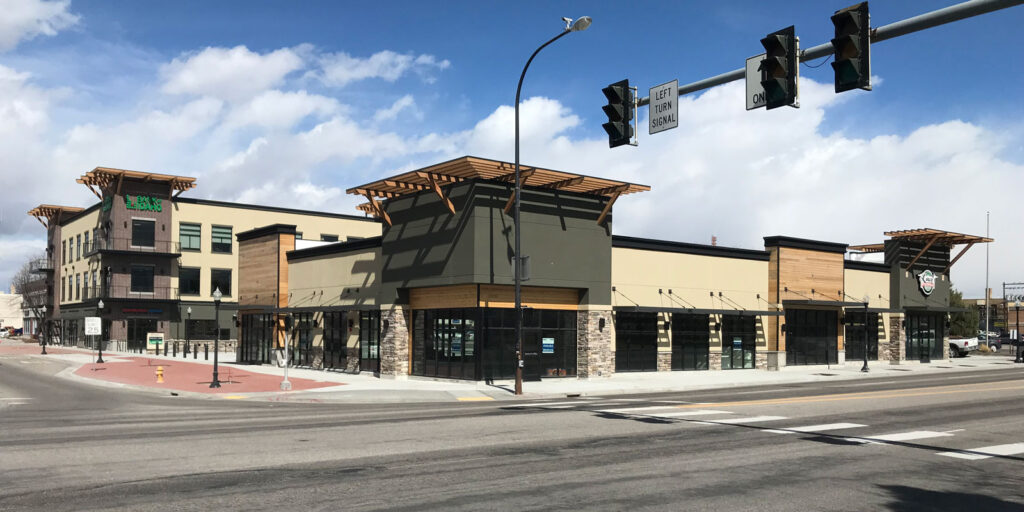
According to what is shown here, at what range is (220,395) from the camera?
26578mm

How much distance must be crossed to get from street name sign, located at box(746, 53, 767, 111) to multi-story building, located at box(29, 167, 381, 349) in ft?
207

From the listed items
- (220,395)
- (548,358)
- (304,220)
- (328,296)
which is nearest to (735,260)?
(548,358)

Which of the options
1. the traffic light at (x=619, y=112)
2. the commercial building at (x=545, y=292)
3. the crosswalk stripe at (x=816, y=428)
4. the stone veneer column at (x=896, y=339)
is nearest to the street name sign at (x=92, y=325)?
the commercial building at (x=545, y=292)

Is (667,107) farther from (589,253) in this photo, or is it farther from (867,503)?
(589,253)

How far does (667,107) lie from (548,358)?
1879 centimetres

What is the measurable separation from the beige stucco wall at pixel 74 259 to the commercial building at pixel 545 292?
35.7 metres

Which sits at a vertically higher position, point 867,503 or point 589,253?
point 589,253

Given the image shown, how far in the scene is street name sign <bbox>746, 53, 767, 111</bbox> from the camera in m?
12.7

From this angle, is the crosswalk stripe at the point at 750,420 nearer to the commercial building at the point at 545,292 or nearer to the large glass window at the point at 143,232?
the commercial building at the point at 545,292

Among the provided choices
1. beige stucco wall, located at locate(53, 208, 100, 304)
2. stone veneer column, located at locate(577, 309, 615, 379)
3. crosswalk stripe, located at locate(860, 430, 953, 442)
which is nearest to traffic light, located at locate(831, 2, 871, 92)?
crosswalk stripe, located at locate(860, 430, 953, 442)

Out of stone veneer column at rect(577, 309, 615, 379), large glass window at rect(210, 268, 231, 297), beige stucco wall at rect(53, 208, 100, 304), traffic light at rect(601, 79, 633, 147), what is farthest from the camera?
large glass window at rect(210, 268, 231, 297)

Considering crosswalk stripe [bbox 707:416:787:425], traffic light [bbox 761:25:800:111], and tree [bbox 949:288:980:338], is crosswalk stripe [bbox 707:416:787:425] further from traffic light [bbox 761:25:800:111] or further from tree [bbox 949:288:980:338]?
tree [bbox 949:288:980:338]

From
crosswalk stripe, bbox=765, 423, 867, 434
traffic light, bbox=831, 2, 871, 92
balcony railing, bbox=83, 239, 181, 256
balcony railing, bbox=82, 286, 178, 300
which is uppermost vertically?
balcony railing, bbox=83, 239, 181, 256

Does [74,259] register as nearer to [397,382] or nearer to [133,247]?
[133,247]
